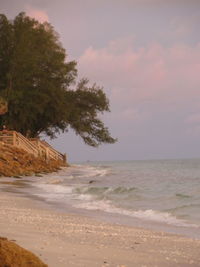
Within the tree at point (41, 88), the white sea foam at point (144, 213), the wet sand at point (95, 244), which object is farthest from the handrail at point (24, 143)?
the wet sand at point (95, 244)

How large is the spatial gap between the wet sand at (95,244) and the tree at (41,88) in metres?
38.6

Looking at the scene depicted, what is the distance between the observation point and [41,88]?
49438 millimetres

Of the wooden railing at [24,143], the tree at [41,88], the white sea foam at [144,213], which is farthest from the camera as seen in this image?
the tree at [41,88]

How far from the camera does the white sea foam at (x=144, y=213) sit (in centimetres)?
1188

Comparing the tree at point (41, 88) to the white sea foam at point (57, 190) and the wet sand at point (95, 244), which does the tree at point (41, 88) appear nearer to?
the white sea foam at point (57, 190)

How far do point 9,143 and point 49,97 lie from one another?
11.3 meters

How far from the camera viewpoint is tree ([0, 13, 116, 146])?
48.0m

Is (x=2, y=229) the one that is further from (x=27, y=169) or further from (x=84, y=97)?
(x=84, y=97)

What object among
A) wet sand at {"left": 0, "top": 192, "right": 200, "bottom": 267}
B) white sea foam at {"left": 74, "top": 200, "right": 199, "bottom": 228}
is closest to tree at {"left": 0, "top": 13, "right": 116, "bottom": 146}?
white sea foam at {"left": 74, "top": 200, "right": 199, "bottom": 228}

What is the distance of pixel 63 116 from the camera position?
50781mm

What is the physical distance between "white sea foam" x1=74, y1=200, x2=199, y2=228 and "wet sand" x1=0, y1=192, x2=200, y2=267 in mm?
2793

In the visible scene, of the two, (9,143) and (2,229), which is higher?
(9,143)

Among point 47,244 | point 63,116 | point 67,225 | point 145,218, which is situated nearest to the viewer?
point 47,244

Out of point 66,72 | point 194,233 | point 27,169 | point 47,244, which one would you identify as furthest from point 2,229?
point 66,72
